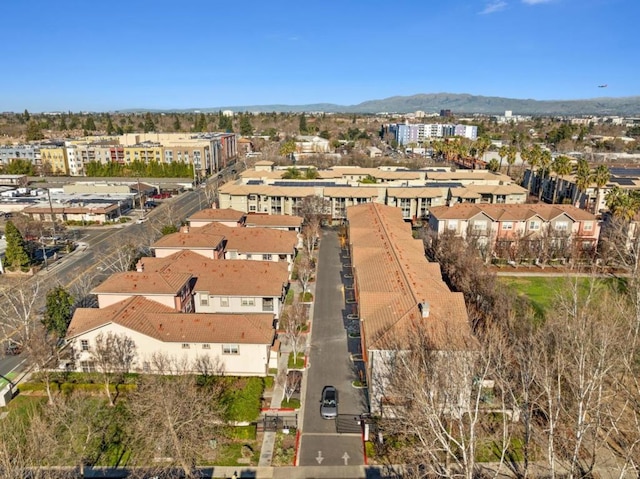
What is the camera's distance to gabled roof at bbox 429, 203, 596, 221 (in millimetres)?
52438

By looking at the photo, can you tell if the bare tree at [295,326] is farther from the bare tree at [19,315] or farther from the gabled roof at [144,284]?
the bare tree at [19,315]

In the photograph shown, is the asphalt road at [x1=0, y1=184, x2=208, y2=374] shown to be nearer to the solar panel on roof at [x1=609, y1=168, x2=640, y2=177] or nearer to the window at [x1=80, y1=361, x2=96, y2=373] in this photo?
the window at [x1=80, y1=361, x2=96, y2=373]

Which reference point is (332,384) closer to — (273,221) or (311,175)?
(273,221)

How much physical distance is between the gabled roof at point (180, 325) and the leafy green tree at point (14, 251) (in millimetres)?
21867

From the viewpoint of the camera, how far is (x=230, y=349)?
28.6 meters

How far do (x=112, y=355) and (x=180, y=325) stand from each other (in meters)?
4.32

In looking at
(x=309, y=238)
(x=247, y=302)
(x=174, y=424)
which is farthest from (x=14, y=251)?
(x=174, y=424)

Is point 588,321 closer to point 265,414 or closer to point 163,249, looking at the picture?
point 265,414

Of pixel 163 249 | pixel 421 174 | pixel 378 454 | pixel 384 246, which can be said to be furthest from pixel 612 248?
pixel 163 249

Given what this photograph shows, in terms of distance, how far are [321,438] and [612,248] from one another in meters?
41.3

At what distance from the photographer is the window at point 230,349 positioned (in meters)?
28.5

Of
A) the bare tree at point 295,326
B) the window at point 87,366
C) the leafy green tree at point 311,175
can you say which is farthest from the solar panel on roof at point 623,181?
the window at point 87,366

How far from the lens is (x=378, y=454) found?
22.7 meters

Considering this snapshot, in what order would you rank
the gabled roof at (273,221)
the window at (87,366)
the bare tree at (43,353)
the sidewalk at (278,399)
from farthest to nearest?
the gabled roof at (273,221), the window at (87,366), the bare tree at (43,353), the sidewalk at (278,399)
